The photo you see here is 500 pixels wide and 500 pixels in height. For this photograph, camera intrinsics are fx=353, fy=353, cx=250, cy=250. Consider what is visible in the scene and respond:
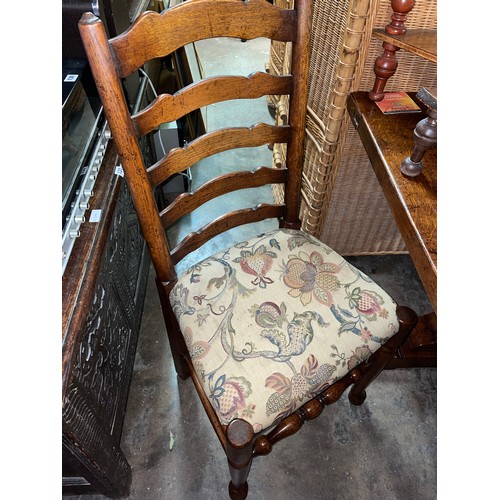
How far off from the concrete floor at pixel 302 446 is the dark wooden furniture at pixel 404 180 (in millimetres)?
771

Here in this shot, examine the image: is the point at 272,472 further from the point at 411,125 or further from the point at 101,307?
the point at 411,125

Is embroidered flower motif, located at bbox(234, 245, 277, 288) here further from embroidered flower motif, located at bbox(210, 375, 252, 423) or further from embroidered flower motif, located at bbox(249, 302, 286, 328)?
embroidered flower motif, located at bbox(210, 375, 252, 423)

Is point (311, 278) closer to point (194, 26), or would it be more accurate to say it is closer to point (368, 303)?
point (368, 303)

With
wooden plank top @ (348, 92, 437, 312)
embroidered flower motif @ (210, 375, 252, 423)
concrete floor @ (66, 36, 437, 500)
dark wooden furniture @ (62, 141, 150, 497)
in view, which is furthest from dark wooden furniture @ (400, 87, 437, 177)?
concrete floor @ (66, 36, 437, 500)

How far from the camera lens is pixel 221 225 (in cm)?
100

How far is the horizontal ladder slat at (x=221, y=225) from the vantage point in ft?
3.13

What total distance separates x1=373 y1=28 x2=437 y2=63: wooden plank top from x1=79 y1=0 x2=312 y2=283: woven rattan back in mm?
258

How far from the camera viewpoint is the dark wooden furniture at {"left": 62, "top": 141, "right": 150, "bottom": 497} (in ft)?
2.21

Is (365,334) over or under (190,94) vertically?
under

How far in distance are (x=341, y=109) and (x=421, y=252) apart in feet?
1.99

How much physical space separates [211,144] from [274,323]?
45 cm

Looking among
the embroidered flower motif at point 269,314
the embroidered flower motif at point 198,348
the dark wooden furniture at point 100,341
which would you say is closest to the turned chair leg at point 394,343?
the embroidered flower motif at point 269,314

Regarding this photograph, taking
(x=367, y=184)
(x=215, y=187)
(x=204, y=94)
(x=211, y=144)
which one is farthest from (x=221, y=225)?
(x=367, y=184)
